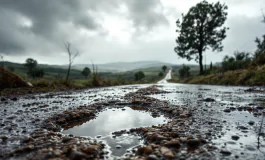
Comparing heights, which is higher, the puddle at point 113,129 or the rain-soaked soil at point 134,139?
the rain-soaked soil at point 134,139

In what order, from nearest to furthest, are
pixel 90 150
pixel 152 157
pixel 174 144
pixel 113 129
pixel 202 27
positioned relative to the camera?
pixel 152 157 < pixel 90 150 < pixel 174 144 < pixel 113 129 < pixel 202 27

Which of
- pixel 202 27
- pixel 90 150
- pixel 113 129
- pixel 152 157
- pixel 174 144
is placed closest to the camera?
pixel 152 157

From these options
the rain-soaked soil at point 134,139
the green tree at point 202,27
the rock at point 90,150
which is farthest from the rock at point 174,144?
the green tree at point 202,27

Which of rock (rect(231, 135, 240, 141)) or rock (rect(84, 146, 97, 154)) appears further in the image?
rock (rect(231, 135, 240, 141))

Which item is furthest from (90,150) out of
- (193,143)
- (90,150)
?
(193,143)

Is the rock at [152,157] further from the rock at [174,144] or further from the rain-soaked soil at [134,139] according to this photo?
the rock at [174,144]

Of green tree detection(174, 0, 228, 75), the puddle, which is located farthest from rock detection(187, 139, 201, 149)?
green tree detection(174, 0, 228, 75)

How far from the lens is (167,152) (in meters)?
2.21

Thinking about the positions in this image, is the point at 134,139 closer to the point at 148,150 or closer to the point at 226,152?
the point at 148,150

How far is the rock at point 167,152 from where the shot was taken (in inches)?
83.4

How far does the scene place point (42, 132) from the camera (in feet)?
10.4

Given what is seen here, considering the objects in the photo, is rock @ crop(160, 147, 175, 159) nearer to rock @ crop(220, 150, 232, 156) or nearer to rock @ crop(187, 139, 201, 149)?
rock @ crop(187, 139, 201, 149)

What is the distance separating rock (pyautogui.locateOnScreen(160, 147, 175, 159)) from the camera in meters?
2.12

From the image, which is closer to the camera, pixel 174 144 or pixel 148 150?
pixel 148 150
